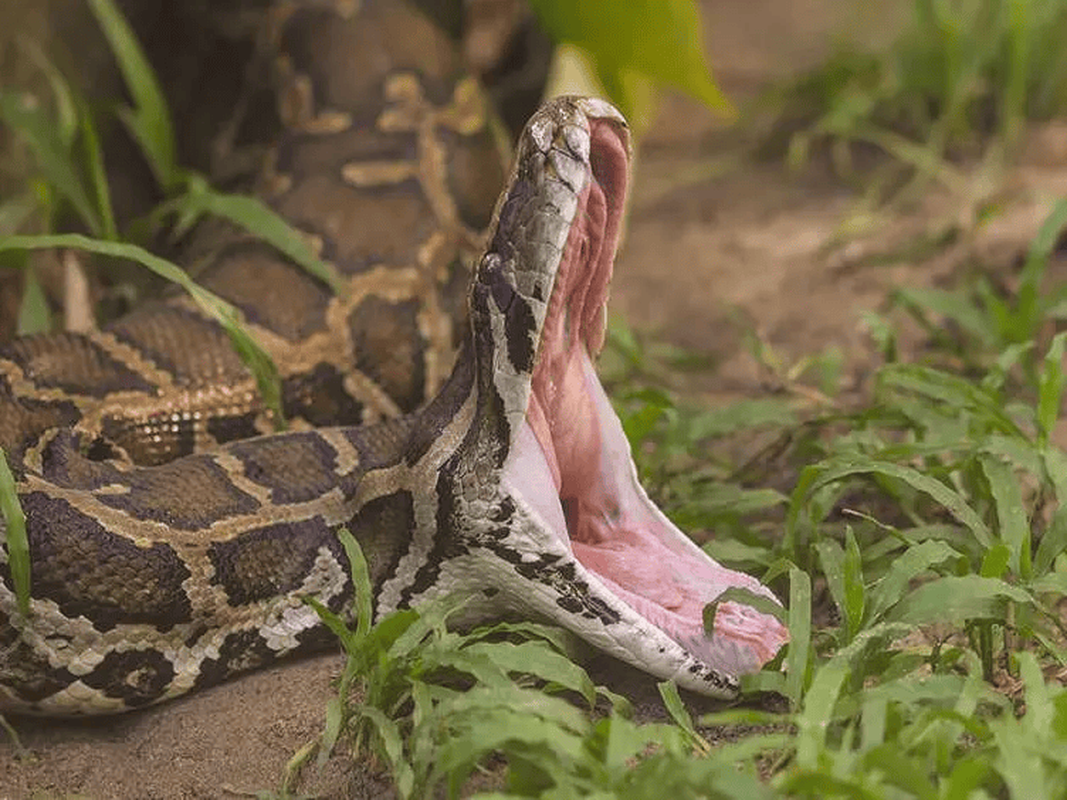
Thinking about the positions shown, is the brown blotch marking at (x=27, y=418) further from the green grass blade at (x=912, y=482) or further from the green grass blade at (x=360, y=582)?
the green grass blade at (x=912, y=482)

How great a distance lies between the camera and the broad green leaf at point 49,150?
4734mm

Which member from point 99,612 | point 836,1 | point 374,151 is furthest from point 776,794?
point 836,1

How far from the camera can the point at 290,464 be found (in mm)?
3762

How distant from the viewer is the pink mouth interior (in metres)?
3.34

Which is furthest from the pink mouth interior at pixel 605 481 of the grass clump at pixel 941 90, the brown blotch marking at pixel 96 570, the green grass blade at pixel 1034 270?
the grass clump at pixel 941 90

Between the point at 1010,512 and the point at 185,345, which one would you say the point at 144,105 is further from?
the point at 1010,512

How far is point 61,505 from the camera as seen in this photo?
342 cm

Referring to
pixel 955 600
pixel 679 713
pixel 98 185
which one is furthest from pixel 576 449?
pixel 98 185

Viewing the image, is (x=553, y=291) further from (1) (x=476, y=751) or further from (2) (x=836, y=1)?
(2) (x=836, y=1)

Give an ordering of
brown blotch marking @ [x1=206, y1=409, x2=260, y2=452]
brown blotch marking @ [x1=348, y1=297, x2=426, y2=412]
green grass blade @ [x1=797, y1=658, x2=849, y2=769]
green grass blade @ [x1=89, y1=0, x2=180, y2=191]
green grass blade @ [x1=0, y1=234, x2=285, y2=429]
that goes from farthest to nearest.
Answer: green grass blade @ [x1=89, y1=0, x2=180, y2=191] < brown blotch marking @ [x1=348, y1=297, x2=426, y2=412] < brown blotch marking @ [x1=206, y1=409, x2=260, y2=452] < green grass blade @ [x1=0, y1=234, x2=285, y2=429] < green grass blade @ [x1=797, y1=658, x2=849, y2=769]

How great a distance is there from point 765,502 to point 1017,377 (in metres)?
1.22

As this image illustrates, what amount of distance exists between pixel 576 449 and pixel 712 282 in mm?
2369

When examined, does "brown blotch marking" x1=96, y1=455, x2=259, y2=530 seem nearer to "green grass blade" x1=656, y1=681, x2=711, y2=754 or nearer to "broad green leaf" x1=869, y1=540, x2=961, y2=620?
"green grass blade" x1=656, y1=681, x2=711, y2=754

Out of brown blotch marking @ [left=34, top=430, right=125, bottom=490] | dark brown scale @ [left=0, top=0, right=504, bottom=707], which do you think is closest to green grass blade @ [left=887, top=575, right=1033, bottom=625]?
dark brown scale @ [left=0, top=0, right=504, bottom=707]
